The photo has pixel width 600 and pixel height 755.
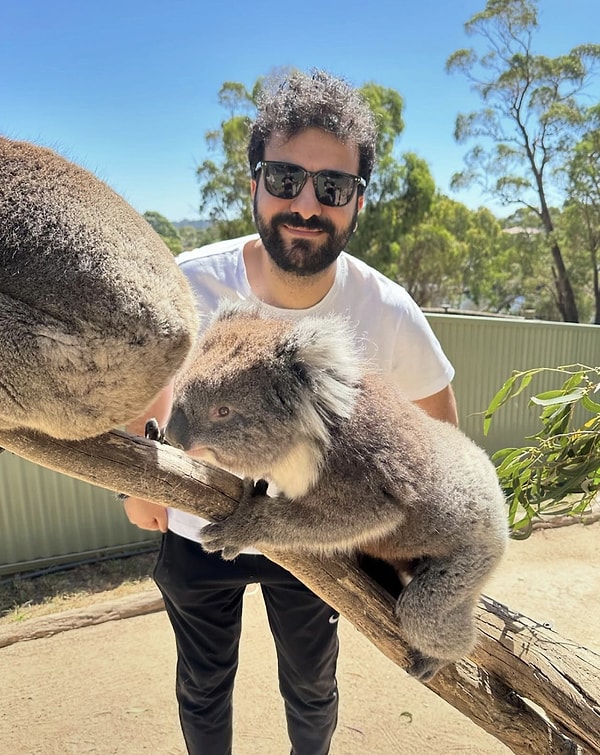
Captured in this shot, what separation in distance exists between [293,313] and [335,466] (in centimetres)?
62

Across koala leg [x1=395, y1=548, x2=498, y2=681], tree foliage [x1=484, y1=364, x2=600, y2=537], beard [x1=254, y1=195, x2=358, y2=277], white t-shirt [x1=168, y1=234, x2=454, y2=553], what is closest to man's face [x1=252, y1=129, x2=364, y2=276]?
beard [x1=254, y1=195, x2=358, y2=277]

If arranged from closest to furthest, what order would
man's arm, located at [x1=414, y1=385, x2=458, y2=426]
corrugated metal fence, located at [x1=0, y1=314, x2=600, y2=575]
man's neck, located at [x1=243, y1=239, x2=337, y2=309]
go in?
man's neck, located at [x1=243, y1=239, x2=337, y2=309], man's arm, located at [x1=414, y1=385, x2=458, y2=426], corrugated metal fence, located at [x1=0, y1=314, x2=600, y2=575]

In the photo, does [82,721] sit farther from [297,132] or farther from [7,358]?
[297,132]

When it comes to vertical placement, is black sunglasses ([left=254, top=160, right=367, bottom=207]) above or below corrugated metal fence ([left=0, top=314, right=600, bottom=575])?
above

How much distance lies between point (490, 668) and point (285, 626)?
70 cm

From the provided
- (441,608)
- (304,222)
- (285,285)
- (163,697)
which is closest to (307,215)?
(304,222)

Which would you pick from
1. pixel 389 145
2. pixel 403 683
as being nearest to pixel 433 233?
pixel 389 145

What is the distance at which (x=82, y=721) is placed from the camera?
2.83 meters

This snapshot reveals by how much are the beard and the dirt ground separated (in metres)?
2.39

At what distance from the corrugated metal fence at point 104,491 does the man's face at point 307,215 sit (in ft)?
6.20

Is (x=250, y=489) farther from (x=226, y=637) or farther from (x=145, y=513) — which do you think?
(x=226, y=637)

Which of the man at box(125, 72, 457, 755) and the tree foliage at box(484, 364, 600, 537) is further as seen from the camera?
the tree foliage at box(484, 364, 600, 537)

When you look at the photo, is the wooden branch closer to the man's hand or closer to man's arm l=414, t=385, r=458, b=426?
the man's hand

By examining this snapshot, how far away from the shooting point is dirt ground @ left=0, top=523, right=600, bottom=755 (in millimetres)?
2723
